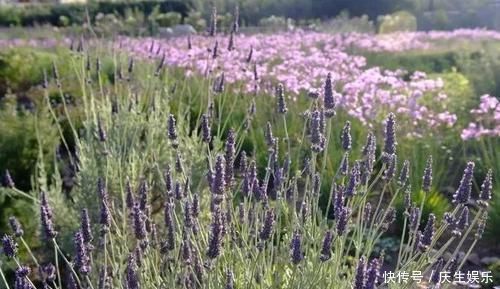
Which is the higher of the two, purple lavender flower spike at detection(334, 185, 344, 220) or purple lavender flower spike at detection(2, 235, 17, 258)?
purple lavender flower spike at detection(334, 185, 344, 220)

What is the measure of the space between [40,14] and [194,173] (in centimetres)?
2094

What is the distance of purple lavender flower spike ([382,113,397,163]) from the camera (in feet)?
7.15

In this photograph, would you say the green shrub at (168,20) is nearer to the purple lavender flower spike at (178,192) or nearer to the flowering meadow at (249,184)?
the flowering meadow at (249,184)

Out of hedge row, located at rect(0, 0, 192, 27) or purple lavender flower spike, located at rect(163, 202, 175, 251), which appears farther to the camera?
hedge row, located at rect(0, 0, 192, 27)

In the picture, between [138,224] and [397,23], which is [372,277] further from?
[397,23]

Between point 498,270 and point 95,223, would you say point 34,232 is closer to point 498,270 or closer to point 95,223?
point 95,223

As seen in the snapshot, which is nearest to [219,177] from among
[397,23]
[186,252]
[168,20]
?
[186,252]

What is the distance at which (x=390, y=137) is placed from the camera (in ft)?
7.30

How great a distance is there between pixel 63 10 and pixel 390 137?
22.9 meters

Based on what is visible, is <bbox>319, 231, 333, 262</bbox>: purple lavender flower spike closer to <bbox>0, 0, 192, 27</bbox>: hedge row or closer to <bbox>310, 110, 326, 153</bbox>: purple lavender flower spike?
<bbox>310, 110, 326, 153</bbox>: purple lavender flower spike

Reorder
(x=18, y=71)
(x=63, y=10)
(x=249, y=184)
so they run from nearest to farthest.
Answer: (x=249, y=184) → (x=18, y=71) → (x=63, y=10)

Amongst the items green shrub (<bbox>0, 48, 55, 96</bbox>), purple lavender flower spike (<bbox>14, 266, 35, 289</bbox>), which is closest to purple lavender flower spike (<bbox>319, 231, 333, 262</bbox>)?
purple lavender flower spike (<bbox>14, 266, 35, 289</bbox>)

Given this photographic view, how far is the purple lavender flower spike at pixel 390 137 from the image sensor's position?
2.18m

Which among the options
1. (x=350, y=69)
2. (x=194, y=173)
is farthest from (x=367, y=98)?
(x=194, y=173)
